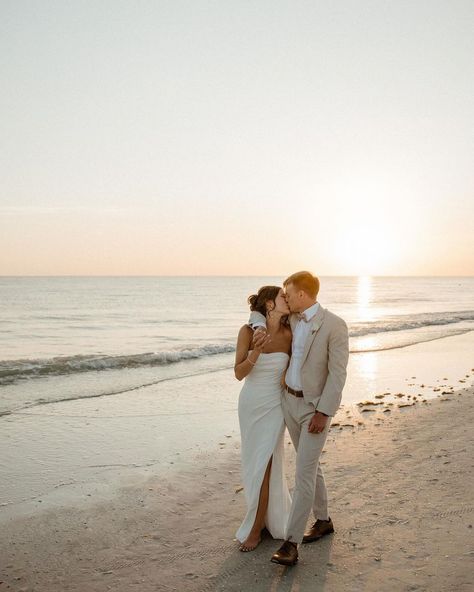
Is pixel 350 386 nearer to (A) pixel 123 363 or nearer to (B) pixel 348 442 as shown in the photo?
(B) pixel 348 442

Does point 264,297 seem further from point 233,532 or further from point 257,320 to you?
point 233,532

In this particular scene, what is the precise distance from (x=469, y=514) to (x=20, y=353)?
66.3 ft

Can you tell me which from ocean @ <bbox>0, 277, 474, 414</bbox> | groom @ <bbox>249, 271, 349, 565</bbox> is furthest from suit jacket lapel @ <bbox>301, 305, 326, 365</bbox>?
ocean @ <bbox>0, 277, 474, 414</bbox>

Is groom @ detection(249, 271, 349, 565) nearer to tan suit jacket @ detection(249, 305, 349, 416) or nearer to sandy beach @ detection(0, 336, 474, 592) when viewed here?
tan suit jacket @ detection(249, 305, 349, 416)

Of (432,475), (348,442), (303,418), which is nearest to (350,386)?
(348,442)

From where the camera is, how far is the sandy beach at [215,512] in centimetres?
427

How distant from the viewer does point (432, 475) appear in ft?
20.6

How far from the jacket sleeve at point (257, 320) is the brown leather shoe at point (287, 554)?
5.88 feet

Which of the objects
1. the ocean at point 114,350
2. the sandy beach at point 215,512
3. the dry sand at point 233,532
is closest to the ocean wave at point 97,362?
the ocean at point 114,350

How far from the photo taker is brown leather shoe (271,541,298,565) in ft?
14.3

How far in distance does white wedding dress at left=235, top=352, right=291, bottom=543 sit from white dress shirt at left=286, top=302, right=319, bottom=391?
238 millimetres

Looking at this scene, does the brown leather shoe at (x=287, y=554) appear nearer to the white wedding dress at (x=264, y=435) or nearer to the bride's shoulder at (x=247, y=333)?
the white wedding dress at (x=264, y=435)

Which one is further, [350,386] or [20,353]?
[20,353]

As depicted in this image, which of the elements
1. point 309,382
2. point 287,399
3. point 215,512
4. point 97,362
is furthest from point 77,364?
point 309,382
